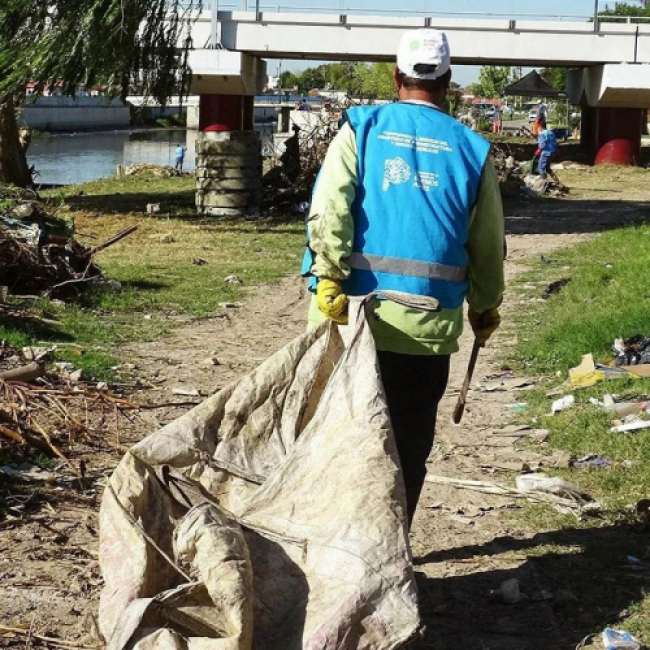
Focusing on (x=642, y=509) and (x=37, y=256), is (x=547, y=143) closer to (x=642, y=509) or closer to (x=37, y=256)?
(x=37, y=256)

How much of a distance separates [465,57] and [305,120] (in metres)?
4.83

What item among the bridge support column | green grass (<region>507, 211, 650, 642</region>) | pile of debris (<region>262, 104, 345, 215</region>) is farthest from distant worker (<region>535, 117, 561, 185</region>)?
green grass (<region>507, 211, 650, 642</region>)

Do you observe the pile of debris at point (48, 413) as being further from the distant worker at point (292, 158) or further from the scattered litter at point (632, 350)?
the distant worker at point (292, 158)

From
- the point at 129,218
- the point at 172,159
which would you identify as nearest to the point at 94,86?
the point at 129,218

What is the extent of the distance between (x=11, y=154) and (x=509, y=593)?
65.0 feet

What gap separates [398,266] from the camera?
13.1ft

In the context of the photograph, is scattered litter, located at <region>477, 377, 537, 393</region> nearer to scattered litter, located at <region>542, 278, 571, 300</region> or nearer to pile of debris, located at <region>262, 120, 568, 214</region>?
scattered litter, located at <region>542, 278, 571, 300</region>

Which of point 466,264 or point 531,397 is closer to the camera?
point 466,264

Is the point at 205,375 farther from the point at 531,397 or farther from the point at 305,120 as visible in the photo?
the point at 305,120

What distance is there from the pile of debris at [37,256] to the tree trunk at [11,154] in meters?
11.1

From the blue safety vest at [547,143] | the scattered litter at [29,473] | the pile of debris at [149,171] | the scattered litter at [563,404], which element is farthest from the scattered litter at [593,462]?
the pile of debris at [149,171]

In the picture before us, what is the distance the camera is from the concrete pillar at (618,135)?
3200 centimetres

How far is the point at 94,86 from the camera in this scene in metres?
18.3

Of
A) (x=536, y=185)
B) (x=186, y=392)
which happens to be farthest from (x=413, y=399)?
(x=536, y=185)
